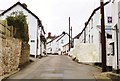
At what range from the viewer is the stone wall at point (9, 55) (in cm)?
1952

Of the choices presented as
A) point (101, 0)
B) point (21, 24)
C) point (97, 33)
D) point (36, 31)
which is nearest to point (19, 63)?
point (21, 24)

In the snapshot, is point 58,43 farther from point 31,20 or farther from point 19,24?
point 19,24

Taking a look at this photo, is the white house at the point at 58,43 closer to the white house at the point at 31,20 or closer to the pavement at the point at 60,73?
the white house at the point at 31,20

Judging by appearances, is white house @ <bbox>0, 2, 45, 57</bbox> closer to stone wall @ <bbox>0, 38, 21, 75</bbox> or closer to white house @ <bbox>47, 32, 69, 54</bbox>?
stone wall @ <bbox>0, 38, 21, 75</bbox>

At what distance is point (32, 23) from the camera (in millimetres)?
50781

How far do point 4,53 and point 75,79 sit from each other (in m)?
5.40

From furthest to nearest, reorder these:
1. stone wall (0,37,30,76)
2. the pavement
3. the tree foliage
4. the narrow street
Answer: the tree foliage
stone wall (0,37,30,76)
the narrow street
the pavement

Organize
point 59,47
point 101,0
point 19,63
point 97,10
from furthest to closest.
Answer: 1. point 59,47
2. point 97,10
3. point 19,63
4. point 101,0

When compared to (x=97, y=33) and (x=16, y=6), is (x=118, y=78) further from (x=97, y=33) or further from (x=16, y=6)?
(x=16, y=6)

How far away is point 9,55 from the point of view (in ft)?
72.6

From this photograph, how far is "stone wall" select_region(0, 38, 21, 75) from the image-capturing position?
19.5m

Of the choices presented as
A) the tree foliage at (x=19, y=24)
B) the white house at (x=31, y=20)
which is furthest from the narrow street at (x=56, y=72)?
the white house at (x=31, y=20)

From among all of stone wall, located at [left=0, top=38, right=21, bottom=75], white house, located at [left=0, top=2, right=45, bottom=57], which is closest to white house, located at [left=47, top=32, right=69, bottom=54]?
white house, located at [left=0, top=2, right=45, bottom=57]

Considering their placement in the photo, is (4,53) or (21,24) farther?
(21,24)
